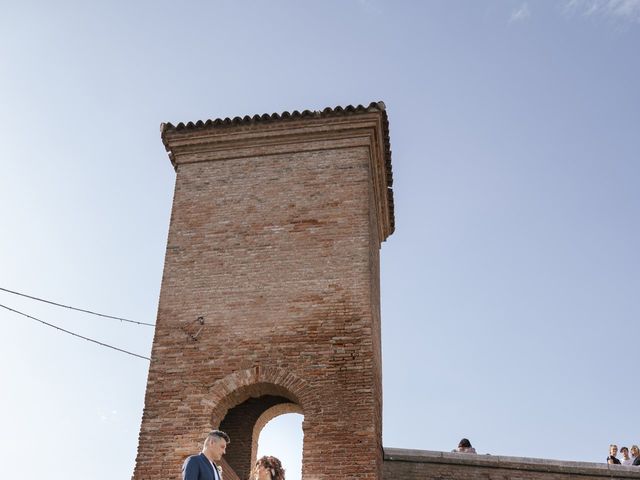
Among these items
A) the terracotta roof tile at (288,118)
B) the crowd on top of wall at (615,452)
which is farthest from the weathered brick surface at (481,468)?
the terracotta roof tile at (288,118)

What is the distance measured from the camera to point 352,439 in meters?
8.41

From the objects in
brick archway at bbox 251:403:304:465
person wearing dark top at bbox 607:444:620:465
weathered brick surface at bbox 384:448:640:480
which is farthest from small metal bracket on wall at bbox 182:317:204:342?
person wearing dark top at bbox 607:444:620:465

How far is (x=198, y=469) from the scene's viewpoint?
16.8ft

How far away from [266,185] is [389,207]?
3.06 m

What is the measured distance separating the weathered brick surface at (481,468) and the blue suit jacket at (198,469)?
5.36 m

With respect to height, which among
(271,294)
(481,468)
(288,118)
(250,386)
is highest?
(288,118)

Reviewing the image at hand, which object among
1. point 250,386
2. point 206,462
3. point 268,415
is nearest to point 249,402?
point 268,415

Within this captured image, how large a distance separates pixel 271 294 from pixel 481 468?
4031 millimetres

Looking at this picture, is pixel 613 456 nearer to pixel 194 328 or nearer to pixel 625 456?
pixel 625 456

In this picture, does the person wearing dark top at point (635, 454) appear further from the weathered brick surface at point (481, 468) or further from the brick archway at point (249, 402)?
the brick archway at point (249, 402)

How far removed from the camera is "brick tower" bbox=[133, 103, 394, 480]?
870cm

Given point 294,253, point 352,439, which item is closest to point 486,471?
point 352,439

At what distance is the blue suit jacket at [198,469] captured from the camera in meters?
5.07

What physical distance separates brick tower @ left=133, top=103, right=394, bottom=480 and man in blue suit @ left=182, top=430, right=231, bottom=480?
319cm
